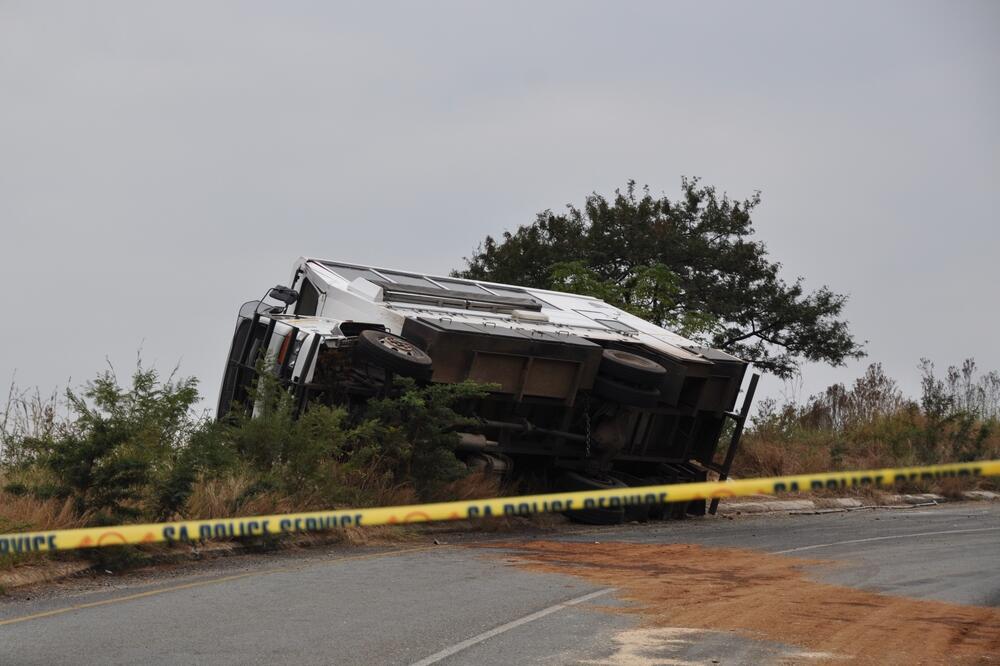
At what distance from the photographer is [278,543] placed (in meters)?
12.2

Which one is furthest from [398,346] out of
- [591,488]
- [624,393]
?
[591,488]

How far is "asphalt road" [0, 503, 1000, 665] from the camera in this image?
706 cm

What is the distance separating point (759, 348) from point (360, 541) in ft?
79.7

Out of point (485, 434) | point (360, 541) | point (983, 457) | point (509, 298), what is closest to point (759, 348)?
point (983, 457)

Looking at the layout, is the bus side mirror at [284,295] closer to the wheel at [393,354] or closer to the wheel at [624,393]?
the wheel at [393,354]

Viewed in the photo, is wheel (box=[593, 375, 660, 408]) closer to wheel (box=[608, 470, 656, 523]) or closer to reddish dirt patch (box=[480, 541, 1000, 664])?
wheel (box=[608, 470, 656, 523])

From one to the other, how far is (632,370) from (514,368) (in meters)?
1.72

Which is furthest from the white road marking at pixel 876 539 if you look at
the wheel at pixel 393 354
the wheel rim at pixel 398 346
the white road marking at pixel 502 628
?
the wheel rim at pixel 398 346

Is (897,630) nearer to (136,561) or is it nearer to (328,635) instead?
(328,635)

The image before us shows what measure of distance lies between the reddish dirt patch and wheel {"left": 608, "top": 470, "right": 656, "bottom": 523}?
437 centimetres

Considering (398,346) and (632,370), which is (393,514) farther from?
(632,370)

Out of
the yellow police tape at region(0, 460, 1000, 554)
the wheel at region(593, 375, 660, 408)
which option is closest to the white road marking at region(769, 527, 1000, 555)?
the wheel at region(593, 375, 660, 408)

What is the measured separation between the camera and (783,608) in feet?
29.3

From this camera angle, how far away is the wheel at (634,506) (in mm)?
17125
